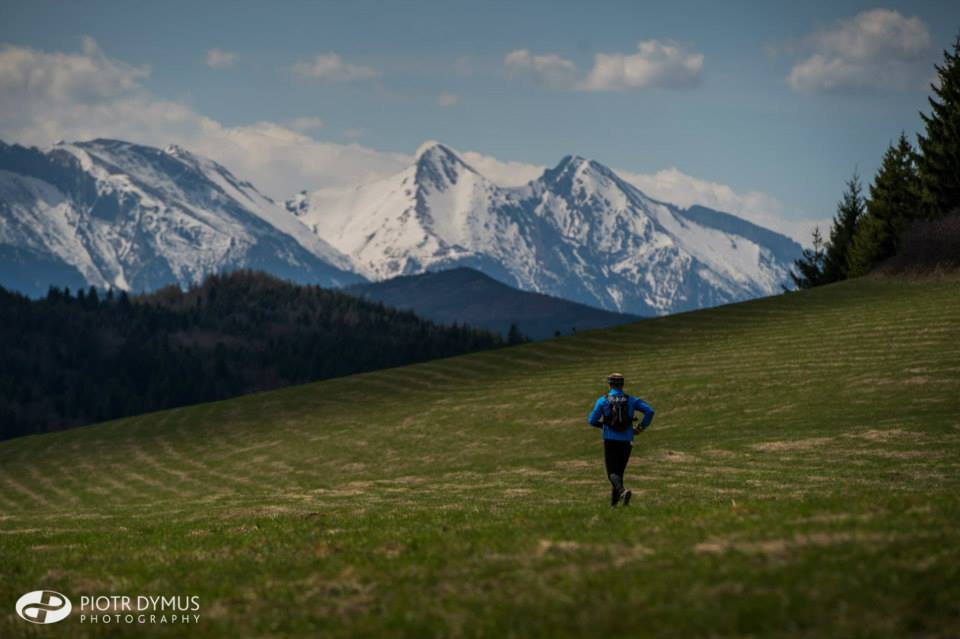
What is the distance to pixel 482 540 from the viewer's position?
58.5 feet

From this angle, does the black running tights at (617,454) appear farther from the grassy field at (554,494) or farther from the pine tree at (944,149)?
the pine tree at (944,149)

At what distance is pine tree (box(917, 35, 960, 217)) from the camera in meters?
85.6

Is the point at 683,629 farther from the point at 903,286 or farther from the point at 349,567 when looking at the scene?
the point at 903,286

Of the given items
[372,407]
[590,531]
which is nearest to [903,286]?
[372,407]

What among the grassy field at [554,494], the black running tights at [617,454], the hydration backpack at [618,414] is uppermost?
the hydration backpack at [618,414]

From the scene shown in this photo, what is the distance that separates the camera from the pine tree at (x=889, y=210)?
300ft

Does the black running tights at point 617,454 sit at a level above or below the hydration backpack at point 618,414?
below

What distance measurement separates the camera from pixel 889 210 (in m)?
94.3

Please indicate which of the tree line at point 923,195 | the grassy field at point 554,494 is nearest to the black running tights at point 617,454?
the grassy field at point 554,494

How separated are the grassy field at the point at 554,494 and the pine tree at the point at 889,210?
11620 millimetres

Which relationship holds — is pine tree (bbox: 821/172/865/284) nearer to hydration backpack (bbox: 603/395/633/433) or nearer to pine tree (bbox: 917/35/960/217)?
pine tree (bbox: 917/35/960/217)

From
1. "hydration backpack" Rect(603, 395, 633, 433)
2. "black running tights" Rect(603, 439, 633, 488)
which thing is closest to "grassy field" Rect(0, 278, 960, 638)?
"black running tights" Rect(603, 439, 633, 488)

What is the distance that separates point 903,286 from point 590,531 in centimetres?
6813

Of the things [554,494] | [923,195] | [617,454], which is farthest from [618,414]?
[923,195]
